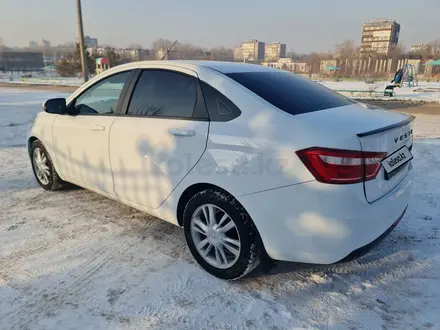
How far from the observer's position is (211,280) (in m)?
2.72

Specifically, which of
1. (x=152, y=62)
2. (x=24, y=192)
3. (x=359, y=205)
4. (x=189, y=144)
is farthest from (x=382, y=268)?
(x=24, y=192)

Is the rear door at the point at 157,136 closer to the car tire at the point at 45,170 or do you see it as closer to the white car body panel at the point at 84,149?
the white car body panel at the point at 84,149

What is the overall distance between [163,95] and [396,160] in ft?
6.23

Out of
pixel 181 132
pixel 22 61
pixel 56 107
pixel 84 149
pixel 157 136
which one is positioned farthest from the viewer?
pixel 22 61

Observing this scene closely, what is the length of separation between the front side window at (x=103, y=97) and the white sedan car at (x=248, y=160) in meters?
0.02

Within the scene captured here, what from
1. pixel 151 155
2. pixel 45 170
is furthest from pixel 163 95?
pixel 45 170

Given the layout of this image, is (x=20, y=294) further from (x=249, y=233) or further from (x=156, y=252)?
(x=249, y=233)

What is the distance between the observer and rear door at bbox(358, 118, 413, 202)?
7.18 ft

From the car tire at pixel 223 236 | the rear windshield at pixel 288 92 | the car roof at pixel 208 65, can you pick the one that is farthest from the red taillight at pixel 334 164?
the car roof at pixel 208 65

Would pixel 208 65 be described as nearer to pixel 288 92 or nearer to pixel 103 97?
pixel 288 92

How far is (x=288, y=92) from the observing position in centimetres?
277

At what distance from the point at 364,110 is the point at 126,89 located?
2128 mm

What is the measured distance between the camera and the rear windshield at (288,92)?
252cm

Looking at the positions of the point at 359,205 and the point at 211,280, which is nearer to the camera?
the point at 359,205
